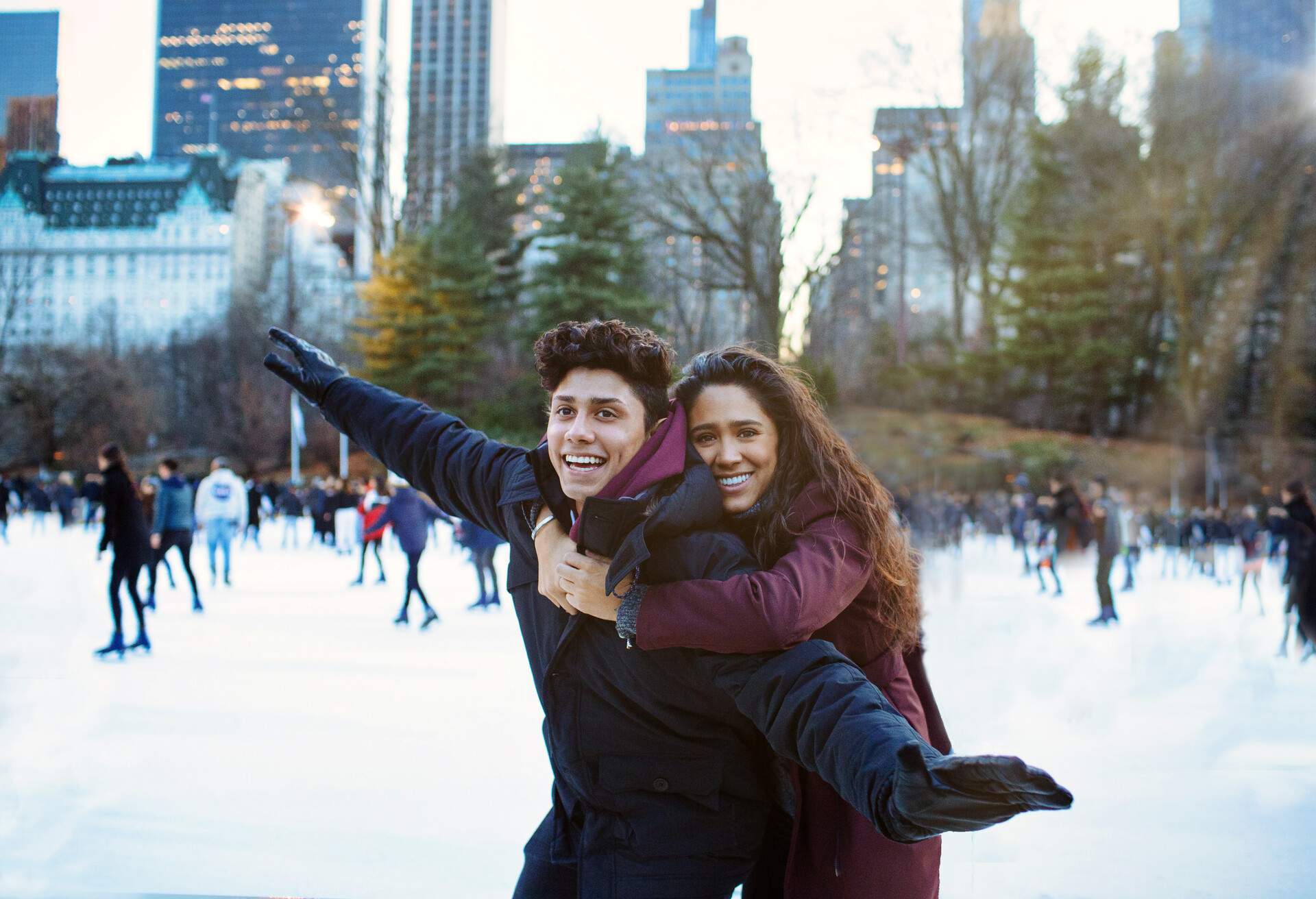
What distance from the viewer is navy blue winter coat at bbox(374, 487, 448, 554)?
810 cm

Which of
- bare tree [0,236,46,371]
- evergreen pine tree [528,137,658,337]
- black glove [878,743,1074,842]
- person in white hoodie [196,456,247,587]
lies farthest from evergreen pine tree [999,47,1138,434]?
bare tree [0,236,46,371]

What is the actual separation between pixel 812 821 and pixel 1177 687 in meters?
5.55

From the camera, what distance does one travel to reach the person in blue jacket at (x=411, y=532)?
25.9ft

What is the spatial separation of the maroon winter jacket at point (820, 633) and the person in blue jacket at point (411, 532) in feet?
21.7

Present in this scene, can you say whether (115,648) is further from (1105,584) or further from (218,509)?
(1105,584)

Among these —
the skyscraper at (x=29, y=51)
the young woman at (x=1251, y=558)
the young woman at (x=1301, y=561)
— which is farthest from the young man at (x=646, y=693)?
the skyscraper at (x=29, y=51)

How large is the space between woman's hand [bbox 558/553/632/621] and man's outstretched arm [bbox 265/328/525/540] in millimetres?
369

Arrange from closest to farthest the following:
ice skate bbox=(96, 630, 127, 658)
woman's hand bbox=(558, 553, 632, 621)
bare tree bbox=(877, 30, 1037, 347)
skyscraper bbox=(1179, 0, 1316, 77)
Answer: woman's hand bbox=(558, 553, 632, 621)
ice skate bbox=(96, 630, 127, 658)
skyscraper bbox=(1179, 0, 1316, 77)
bare tree bbox=(877, 30, 1037, 347)

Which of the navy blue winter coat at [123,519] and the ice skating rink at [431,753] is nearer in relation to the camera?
the ice skating rink at [431,753]

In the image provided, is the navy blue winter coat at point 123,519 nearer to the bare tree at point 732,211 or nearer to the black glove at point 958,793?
the black glove at point 958,793

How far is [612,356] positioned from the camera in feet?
5.03

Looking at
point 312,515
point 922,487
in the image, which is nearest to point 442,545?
point 312,515

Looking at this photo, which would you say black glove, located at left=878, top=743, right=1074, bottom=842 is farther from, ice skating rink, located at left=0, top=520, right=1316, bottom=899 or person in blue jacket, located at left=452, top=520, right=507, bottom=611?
person in blue jacket, located at left=452, top=520, right=507, bottom=611

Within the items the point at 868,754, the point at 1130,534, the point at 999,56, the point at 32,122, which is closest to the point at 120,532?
the point at 868,754
